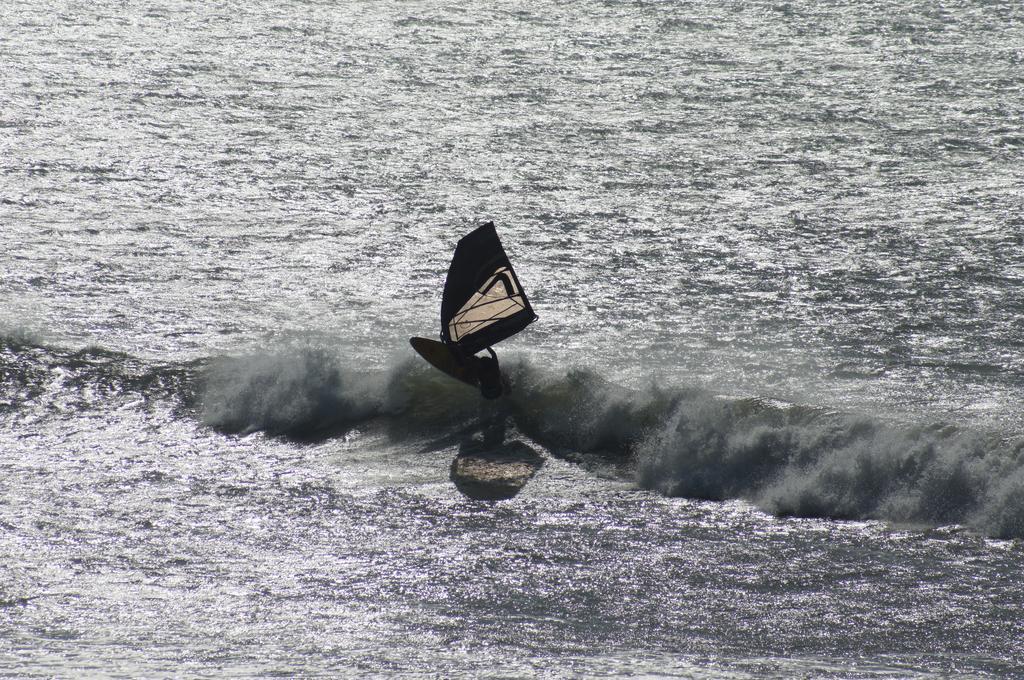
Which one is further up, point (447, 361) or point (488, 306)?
point (488, 306)

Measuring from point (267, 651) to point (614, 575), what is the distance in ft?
7.39

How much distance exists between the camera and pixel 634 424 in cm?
1097

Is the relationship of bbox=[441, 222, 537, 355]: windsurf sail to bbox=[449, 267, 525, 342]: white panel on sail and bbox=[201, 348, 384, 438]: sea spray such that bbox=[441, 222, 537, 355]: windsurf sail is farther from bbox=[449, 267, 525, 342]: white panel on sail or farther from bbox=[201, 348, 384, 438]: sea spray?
bbox=[201, 348, 384, 438]: sea spray

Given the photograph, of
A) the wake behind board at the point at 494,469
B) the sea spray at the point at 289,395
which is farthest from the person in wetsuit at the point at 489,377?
the sea spray at the point at 289,395

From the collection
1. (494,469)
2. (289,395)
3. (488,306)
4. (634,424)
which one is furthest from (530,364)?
(289,395)

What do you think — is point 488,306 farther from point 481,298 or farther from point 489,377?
point 489,377

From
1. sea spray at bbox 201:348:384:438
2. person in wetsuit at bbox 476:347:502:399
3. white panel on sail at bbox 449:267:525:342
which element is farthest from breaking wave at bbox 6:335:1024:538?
white panel on sail at bbox 449:267:525:342

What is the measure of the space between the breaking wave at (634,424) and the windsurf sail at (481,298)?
51 centimetres

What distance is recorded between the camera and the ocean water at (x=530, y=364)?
8.11 metres

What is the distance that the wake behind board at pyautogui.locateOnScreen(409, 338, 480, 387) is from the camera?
11.5 m

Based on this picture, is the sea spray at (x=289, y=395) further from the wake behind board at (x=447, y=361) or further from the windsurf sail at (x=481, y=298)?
the windsurf sail at (x=481, y=298)

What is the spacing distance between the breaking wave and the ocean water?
0.03m

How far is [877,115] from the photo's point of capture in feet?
66.3

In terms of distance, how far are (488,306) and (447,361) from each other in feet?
2.16
